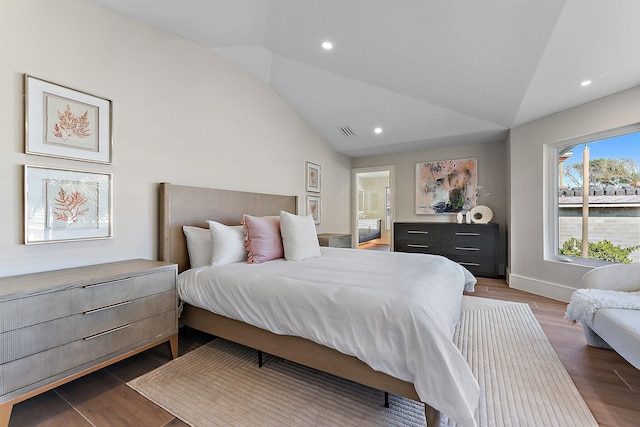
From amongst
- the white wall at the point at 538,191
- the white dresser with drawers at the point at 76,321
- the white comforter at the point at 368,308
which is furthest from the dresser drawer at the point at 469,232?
the white dresser with drawers at the point at 76,321

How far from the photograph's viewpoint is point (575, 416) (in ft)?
4.61

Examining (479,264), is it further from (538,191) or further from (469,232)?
(538,191)

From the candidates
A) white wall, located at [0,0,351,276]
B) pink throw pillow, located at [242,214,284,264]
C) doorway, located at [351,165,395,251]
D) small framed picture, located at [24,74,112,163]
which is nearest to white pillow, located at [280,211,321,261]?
pink throw pillow, located at [242,214,284,264]

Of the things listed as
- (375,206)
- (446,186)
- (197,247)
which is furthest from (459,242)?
(375,206)

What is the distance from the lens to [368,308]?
4.58 feet

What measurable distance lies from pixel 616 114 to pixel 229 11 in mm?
3816

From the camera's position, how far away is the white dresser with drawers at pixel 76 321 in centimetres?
133

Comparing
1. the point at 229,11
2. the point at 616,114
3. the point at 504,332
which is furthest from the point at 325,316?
the point at 616,114

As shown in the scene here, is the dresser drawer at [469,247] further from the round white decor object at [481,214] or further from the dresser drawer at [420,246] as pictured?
the round white decor object at [481,214]

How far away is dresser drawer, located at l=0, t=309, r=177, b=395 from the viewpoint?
1329mm

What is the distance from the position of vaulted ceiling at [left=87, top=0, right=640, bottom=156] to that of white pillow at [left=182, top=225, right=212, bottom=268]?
1.82m

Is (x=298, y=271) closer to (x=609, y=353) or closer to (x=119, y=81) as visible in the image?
(x=119, y=81)

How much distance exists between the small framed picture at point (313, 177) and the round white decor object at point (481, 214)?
101 inches

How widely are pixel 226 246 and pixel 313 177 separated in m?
2.41
